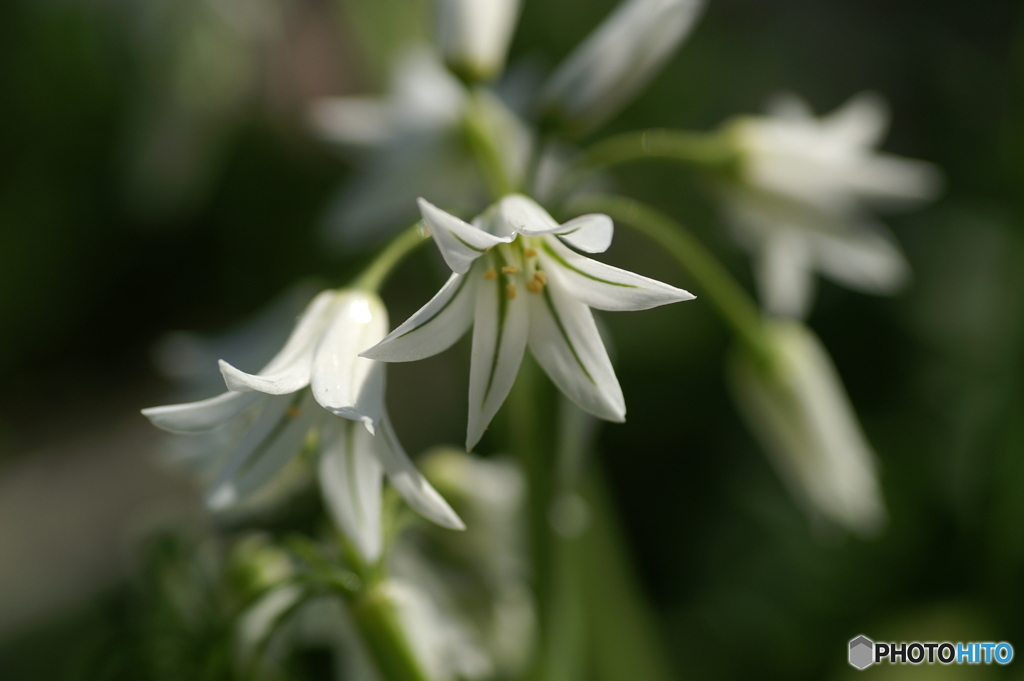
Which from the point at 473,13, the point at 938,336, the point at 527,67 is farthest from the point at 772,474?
the point at 473,13

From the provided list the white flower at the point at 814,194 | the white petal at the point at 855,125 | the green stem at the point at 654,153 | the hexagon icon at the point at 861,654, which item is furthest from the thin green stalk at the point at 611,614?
the white petal at the point at 855,125

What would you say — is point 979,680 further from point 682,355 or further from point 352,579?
point 352,579

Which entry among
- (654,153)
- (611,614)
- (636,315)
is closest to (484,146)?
(654,153)

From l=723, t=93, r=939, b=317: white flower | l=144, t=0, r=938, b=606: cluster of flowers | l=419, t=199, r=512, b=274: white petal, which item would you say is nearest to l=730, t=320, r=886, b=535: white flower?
l=144, t=0, r=938, b=606: cluster of flowers

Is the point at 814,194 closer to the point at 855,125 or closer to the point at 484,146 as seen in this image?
the point at 855,125

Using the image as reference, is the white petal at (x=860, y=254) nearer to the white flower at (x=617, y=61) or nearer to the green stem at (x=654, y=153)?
the green stem at (x=654, y=153)

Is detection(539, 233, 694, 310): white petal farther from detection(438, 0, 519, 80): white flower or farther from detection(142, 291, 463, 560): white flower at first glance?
detection(438, 0, 519, 80): white flower
